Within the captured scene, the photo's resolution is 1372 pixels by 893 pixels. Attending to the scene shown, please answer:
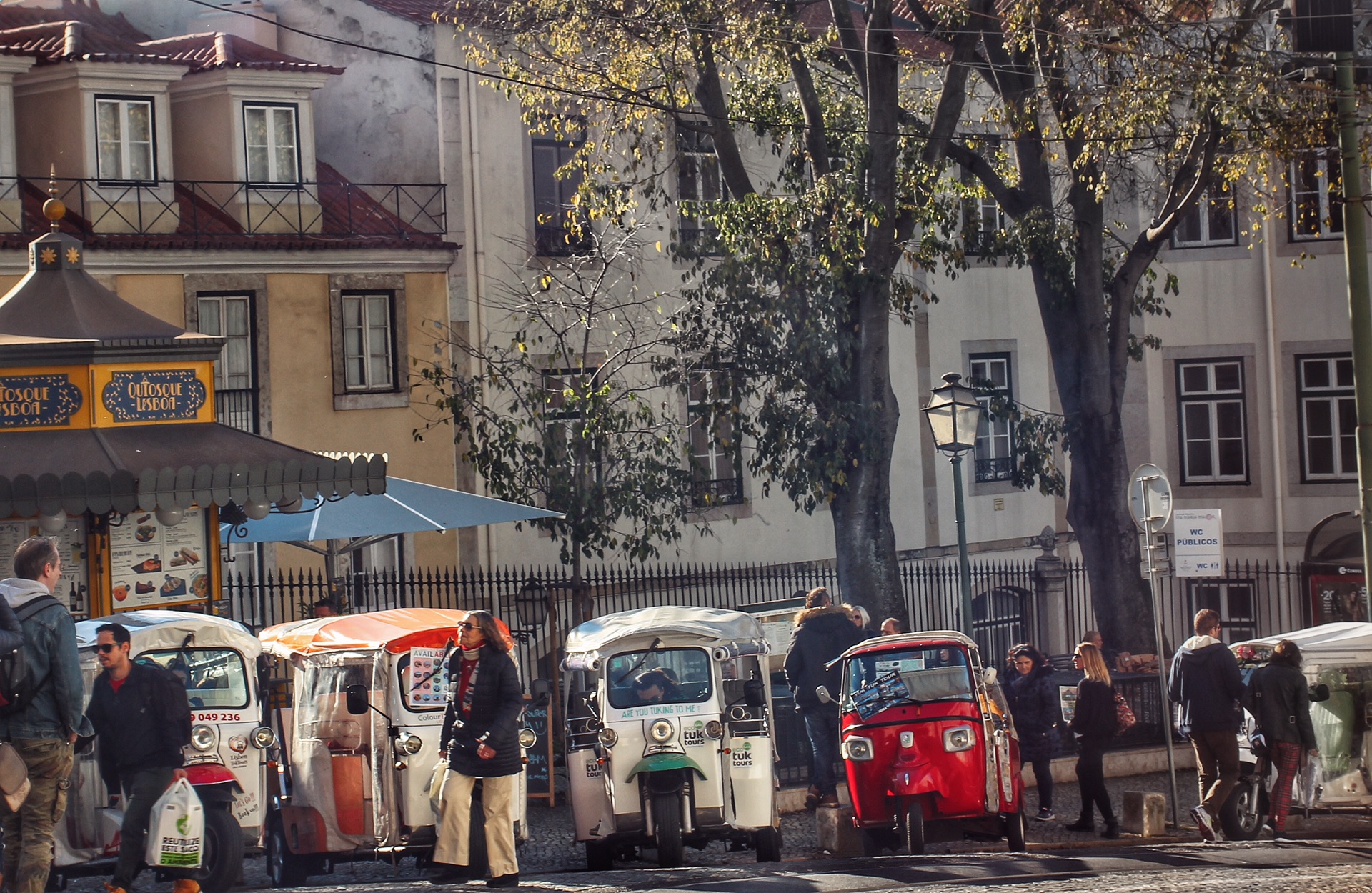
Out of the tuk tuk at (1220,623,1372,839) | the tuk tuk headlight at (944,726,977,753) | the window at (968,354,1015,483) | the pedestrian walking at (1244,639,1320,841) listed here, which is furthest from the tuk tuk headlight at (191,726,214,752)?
the window at (968,354,1015,483)

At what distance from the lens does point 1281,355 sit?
27484 millimetres

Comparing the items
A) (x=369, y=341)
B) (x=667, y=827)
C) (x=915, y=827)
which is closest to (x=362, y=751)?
(x=667, y=827)

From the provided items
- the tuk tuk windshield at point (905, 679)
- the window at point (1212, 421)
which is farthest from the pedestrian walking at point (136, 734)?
the window at point (1212, 421)

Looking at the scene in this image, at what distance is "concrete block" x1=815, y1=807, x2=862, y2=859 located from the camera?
13469mm

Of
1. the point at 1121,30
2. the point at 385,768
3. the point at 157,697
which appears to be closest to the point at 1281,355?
the point at 1121,30

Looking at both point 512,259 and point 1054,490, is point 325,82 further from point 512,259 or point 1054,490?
point 1054,490

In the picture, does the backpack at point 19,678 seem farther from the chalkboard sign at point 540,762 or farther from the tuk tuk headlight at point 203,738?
the chalkboard sign at point 540,762

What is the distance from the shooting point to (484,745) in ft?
35.5

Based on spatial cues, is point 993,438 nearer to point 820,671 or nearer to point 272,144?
point 272,144

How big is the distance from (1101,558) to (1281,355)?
833 cm

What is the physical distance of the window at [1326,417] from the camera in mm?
27125

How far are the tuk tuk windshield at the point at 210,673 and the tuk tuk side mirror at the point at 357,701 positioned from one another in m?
0.70

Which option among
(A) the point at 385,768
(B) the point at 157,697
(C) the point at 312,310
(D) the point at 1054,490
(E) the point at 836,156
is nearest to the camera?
(B) the point at 157,697

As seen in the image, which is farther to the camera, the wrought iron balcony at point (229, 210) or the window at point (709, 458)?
the wrought iron balcony at point (229, 210)
